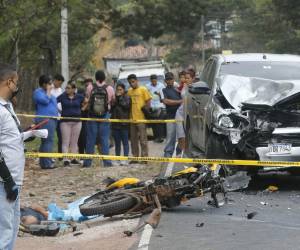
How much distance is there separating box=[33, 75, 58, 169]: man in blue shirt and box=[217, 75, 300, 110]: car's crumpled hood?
13.2 ft

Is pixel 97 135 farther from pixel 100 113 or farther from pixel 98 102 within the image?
pixel 98 102

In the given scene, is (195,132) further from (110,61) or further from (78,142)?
(110,61)

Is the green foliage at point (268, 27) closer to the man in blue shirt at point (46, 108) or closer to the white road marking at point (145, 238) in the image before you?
the man in blue shirt at point (46, 108)

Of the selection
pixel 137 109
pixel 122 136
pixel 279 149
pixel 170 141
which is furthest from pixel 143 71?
pixel 279 149

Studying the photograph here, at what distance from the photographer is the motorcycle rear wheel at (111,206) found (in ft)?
29.3

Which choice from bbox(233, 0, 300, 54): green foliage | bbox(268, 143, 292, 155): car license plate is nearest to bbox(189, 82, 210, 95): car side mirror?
bbox(268, 143, 292, 155): car license plate

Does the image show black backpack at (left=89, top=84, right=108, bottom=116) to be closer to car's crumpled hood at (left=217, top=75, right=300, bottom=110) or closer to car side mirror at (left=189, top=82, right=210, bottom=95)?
car side mirror at (left=189, top=82, right=210, bottom=95)

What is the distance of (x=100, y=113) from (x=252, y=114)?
14.8ft

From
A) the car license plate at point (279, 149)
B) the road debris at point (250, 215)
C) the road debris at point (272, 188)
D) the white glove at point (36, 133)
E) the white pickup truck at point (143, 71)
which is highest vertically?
the white glove at point (36, 133)

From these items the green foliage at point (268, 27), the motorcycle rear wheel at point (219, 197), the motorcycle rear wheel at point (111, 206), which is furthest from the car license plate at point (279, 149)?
the green foliage at point (268, 27)

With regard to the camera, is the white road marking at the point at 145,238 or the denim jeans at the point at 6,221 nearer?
the denim jeans at the point at 6,221

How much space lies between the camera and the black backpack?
47.4 feet

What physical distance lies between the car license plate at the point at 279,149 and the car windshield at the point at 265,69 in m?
1.45

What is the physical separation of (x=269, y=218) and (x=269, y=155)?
166 cm
